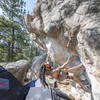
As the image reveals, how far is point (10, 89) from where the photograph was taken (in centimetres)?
76

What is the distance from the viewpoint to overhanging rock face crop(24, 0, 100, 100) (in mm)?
1479

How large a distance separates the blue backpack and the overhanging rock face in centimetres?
135

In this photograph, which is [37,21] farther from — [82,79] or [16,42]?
[16,42]

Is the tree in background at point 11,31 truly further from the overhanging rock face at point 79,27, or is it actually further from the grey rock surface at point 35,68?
the overhanging rock face at point 79,27

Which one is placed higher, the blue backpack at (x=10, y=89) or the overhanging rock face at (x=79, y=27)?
the overhanging rock face at (x=79, y=27)

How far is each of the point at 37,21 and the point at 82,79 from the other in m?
4.36

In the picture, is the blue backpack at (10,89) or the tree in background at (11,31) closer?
the blue backpack at (10,89)

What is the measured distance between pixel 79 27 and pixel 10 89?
183 centimetres

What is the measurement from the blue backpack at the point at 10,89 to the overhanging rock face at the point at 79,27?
4.43ft

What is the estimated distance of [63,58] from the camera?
3.92 meters

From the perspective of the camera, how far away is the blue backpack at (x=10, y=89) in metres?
0.71

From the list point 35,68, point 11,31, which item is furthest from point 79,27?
point 11,31

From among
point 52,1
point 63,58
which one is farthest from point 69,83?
point 52,1

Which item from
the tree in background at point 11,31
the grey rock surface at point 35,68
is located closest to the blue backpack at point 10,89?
the grey rock surface at point 35,68
